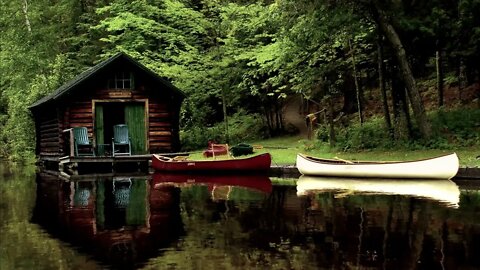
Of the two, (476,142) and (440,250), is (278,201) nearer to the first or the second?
(440,250)

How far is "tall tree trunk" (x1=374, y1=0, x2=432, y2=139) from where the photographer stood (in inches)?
934

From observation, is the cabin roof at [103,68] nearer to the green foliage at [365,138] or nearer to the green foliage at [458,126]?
the green foliage at [365,138]

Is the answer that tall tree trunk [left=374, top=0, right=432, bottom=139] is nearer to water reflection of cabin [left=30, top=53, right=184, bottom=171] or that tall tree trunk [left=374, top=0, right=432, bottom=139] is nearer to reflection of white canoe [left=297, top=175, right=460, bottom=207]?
reflection of white canoe [left=297, top=175, right=460, bottom=207]

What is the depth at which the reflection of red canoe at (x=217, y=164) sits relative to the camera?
23.4 m

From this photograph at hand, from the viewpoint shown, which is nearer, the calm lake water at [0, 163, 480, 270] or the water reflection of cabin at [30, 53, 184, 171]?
the calm lake water at [0, 163, 480, 270]

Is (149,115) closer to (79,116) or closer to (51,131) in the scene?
(79,116)

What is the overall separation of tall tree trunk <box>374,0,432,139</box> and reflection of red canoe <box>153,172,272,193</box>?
22.3 ft

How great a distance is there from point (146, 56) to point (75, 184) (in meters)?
18.5

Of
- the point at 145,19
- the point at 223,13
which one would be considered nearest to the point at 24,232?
the point at 223,13

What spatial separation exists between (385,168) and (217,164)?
759 cm

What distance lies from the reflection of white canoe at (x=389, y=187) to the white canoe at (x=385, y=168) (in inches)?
8.8

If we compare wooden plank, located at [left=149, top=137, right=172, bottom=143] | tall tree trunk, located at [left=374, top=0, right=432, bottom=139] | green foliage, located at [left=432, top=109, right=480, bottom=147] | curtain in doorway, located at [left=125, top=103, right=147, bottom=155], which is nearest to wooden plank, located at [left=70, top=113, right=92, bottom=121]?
curtain in doorway, located at [left=125, top=103, right=147, bottom=155]

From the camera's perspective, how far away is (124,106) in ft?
103

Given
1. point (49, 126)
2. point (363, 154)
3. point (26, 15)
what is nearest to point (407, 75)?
point (363, 154)
